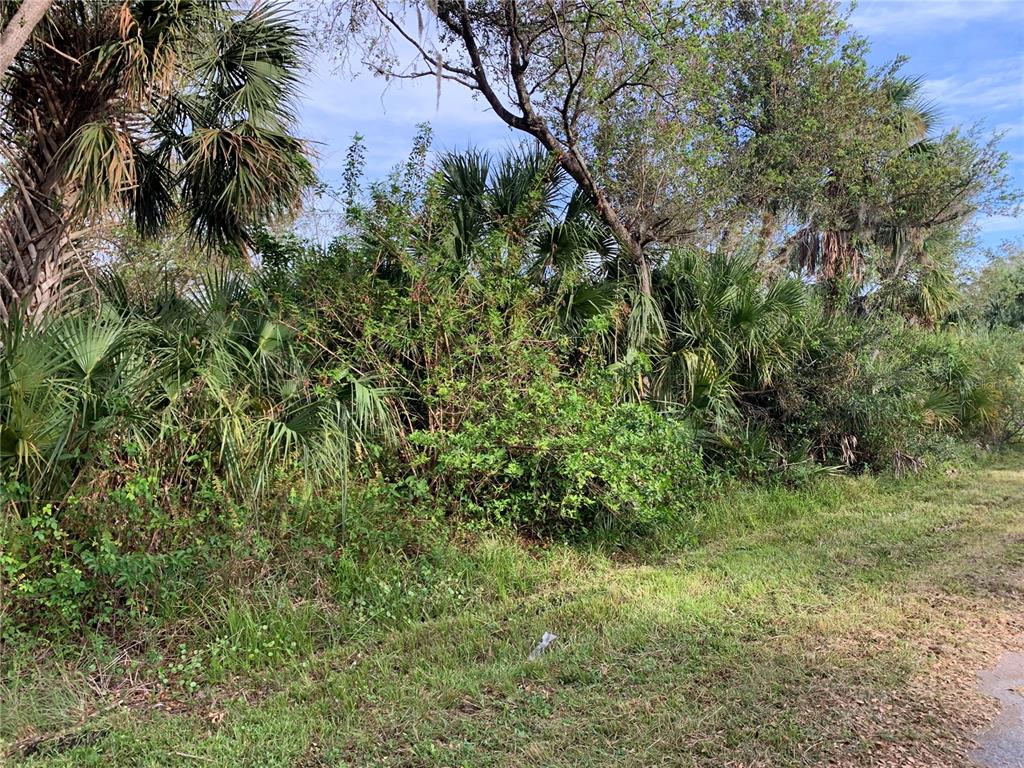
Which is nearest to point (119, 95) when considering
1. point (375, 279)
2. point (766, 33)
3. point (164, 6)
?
point (164, 6)

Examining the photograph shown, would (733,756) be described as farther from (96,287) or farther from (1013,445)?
(1013,445)

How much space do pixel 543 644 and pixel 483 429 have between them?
2159mm

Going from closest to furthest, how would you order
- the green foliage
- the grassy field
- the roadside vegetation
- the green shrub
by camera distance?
1. the grassy field
2. the roadside vegetation
3. the green shrub
4. the green foliage

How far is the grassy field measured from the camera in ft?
9.85

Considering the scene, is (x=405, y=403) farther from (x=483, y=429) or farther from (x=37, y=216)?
(x=37, y=216)

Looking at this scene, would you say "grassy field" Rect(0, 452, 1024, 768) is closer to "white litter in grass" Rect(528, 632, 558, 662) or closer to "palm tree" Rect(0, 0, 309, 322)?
"white litter in grass" Rect(528, 632, 558, 662)

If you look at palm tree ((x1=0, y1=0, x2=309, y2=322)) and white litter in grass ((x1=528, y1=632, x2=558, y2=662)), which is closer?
white litter in grass ((x1=528, y1=632, x2=558, y2=662))

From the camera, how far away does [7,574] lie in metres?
3.96

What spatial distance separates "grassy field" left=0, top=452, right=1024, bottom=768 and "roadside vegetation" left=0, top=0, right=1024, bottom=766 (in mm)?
27

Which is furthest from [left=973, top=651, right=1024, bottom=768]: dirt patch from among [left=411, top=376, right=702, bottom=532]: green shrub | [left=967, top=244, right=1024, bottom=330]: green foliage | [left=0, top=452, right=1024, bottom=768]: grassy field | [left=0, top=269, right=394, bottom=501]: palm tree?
[left=967, top=244, right=1024, bottom=330]: green foliage

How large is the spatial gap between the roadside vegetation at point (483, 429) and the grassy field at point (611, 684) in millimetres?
27

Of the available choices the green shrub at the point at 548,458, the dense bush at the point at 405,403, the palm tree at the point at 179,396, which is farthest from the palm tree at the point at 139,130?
the green shrub at the point at 548,458

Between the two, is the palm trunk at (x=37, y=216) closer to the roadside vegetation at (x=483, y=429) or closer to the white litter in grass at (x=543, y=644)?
the roadside vegetation at (x=483, y=429)

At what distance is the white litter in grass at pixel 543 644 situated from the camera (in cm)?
396
